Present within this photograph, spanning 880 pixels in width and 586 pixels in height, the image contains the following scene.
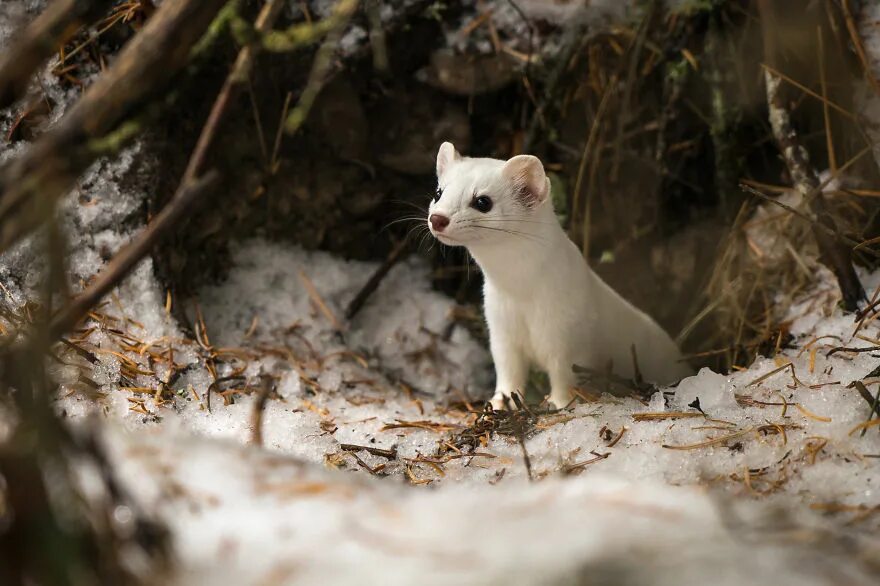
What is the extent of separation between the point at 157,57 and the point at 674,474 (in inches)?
65.1

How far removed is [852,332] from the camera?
9.95ft

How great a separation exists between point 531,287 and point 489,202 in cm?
43

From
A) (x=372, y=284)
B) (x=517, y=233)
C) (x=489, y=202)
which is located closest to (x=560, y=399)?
(x=517, y=233)

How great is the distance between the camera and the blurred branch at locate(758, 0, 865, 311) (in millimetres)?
3158

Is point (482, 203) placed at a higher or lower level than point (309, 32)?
lower

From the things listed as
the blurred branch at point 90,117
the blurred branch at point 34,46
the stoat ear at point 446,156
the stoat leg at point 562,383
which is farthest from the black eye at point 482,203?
the blurred branch at point 34,46

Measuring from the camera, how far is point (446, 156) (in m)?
3.35

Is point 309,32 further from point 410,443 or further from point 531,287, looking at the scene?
point 531,287

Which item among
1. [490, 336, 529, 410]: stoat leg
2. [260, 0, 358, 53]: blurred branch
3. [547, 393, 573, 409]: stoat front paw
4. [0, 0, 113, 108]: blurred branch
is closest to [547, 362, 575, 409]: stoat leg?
[547, 393, 573, 409]: stoat front paw

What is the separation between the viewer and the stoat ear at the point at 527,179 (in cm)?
311

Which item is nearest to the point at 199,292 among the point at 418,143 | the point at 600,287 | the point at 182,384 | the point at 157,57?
the point at 182,384

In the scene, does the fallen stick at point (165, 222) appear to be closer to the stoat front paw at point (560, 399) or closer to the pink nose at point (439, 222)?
the pink nose at point (439, 222)

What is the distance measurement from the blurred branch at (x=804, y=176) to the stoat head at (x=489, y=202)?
104 cm

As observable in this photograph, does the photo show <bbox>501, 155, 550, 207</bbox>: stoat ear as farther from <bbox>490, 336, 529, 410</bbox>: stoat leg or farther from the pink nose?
<bbox>490, 336, 529, 410</bbox>: stoat leg
